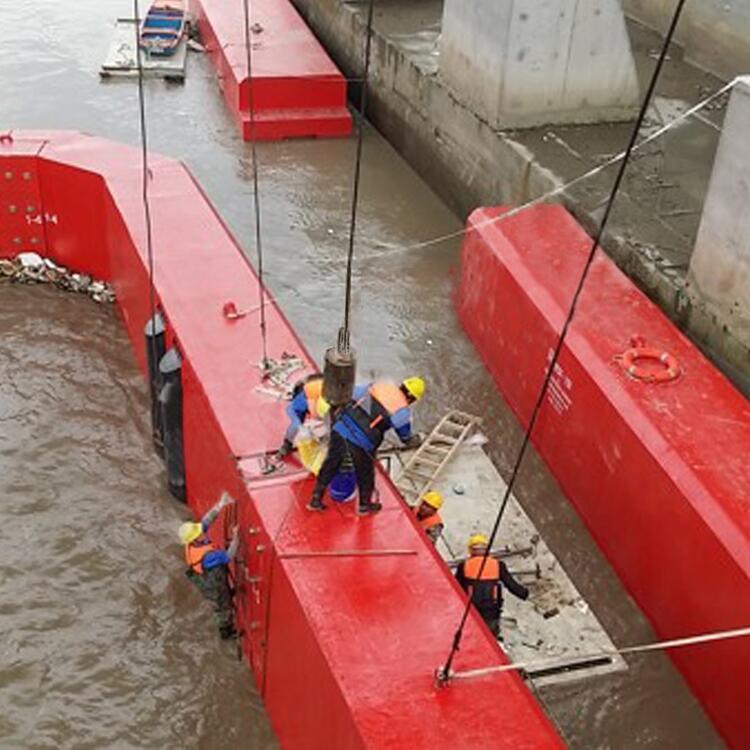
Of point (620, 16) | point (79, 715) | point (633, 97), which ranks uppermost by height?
point (620, 16)

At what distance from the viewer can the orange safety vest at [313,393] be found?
20.3 ft

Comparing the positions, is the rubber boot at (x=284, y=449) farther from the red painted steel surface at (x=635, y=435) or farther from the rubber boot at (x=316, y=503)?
the red painted steel surface at (x=635, y=435)

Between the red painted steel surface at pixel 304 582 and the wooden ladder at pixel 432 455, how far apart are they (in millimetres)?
1542

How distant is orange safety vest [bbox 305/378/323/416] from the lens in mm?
6195

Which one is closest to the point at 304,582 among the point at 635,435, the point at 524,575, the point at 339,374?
the point at 339,374

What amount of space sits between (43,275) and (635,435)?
6.70 m

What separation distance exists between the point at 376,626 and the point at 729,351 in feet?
14.7

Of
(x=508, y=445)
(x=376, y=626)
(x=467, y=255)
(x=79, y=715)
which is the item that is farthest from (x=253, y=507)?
(x=467, y=255)

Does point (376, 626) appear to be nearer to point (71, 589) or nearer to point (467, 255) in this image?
point (71, 589)

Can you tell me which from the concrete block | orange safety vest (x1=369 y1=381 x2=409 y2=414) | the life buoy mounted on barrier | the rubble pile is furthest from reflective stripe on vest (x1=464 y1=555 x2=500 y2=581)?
the rubble pile

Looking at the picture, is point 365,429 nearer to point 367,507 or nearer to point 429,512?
point 367,507

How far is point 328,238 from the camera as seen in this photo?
491 inches

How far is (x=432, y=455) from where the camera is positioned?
28.5 ft

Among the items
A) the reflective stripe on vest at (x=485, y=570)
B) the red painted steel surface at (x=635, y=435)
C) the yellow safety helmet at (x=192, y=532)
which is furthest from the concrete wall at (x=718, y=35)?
the yellow safety helmet at (x=192, y=532)
